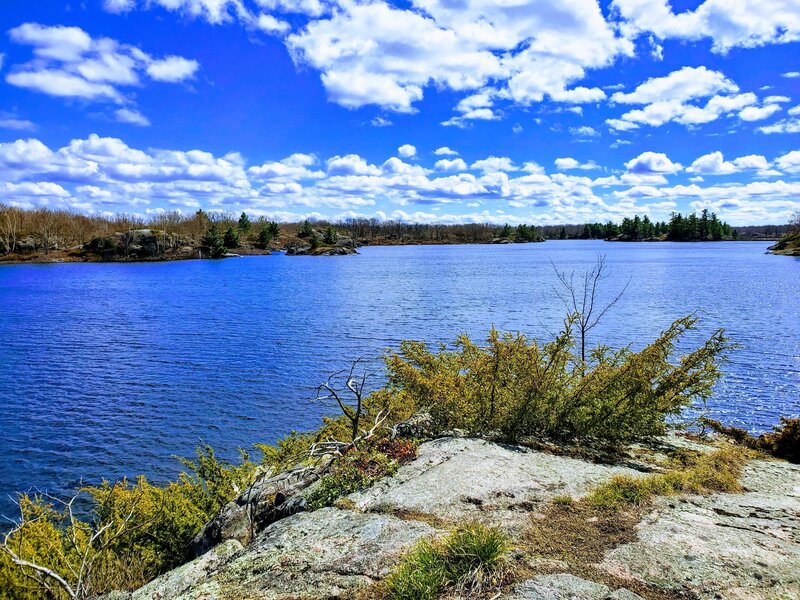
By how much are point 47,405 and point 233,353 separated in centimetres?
925

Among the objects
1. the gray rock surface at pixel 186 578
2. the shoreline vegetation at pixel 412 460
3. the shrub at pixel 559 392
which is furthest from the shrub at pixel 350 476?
the shrub at pixel 559 392

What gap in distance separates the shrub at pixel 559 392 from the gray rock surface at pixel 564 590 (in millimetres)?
5499

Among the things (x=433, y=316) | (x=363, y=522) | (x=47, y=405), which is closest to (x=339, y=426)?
A: (x=363, y=522)

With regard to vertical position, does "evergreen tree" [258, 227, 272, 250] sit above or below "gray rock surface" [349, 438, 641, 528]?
above

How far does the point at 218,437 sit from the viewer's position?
16.4 m

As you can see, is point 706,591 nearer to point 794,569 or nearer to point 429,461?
point 794,569

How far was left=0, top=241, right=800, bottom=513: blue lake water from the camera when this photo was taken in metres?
16.3

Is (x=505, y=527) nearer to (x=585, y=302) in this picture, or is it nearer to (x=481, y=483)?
(x=481, y=483)

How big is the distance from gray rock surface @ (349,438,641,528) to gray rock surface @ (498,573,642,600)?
1.33 metres

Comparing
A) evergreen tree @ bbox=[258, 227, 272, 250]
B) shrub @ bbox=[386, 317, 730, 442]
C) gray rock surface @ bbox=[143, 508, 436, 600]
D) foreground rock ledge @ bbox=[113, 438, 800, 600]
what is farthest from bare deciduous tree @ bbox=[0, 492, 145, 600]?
evergreen tree @ bbox=[258, 227, 272, 250]

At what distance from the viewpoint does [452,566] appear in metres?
4.91

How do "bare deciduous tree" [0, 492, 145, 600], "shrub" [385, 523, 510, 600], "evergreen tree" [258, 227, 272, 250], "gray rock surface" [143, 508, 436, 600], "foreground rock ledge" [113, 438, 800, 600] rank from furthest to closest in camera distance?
"evergreen tree" [258, 227, 272, 250] → "bare deciduous tree" [0, 492, 145, 600] → "gray rock surface" [143, 508, 436, 600] → "foreground rock ledge" [113, 438, 800, 600] → "shrub" [385, 523, 510, 600]

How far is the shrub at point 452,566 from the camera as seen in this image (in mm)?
4656

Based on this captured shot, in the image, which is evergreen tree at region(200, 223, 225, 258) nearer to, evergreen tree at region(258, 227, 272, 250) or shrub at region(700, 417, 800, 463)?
evergreen tree at region(258, 227, 272, 250)
